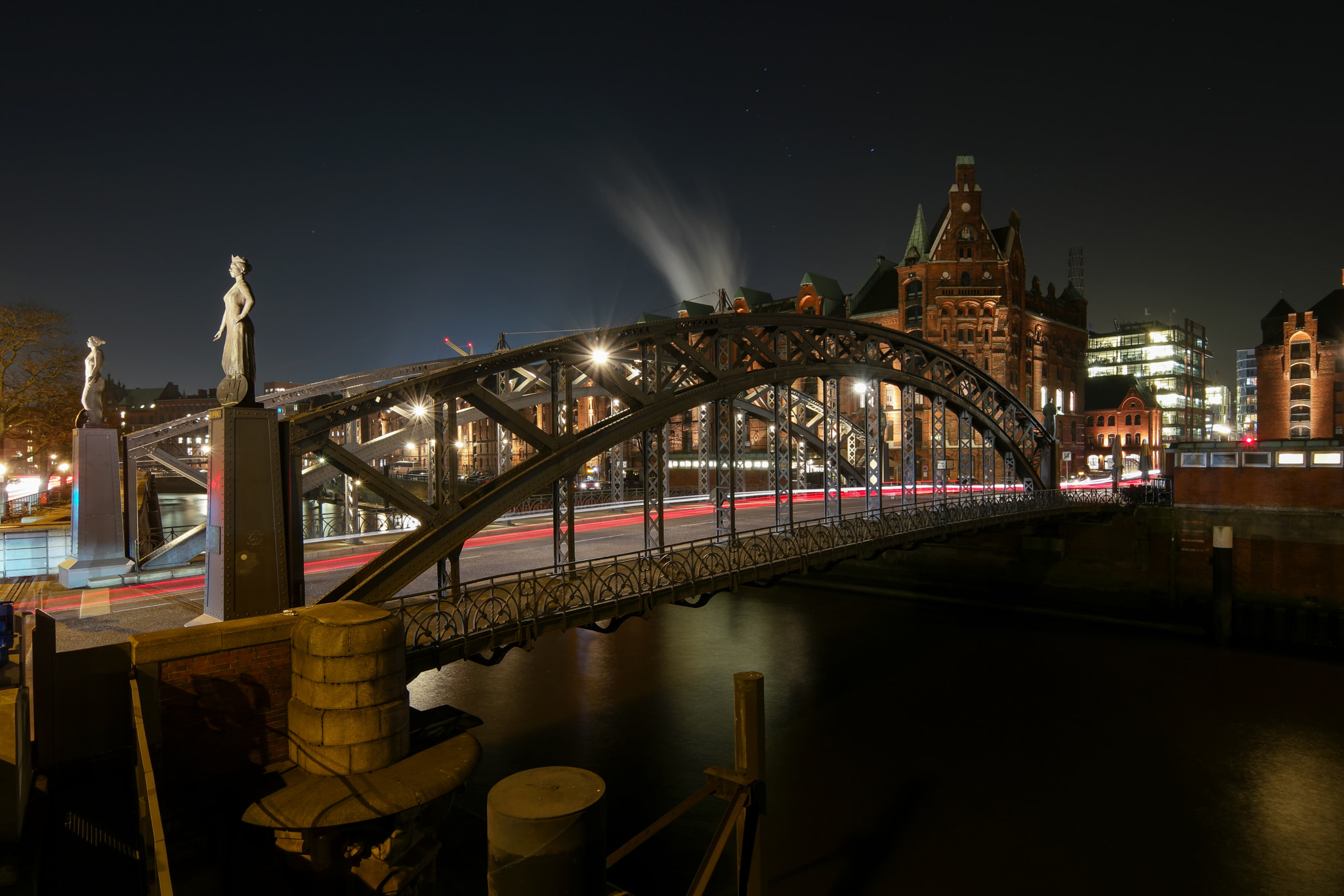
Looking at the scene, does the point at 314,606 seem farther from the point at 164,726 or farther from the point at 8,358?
the point at 8,358

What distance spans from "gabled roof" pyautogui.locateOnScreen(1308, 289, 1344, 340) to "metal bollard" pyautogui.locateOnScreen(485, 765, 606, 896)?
8773cm

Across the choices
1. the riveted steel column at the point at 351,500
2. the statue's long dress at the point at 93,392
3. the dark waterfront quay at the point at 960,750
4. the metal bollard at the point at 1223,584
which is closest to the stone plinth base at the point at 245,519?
the dark waterfront quay at the point at 960,750

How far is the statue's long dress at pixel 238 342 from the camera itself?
33.4 ft

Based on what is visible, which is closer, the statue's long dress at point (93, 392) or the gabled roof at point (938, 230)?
the statue's long dress at point (93, 392)

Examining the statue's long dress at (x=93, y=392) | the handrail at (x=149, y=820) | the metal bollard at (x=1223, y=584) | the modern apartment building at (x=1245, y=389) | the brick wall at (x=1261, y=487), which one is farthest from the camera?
the modern apartment building at (x=1245, y=389)

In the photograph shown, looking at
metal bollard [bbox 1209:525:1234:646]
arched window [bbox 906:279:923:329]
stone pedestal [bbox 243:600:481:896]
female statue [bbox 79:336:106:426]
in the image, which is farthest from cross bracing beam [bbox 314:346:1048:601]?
arched window [bbox 906:279:923:329]

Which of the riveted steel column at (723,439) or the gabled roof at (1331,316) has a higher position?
the gabled roof at (1331,316)

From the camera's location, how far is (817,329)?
24.2 meters

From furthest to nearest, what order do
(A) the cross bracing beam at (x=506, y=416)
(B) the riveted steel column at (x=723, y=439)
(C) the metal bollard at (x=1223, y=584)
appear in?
(C) the metal bollard at (x=1223, y=584)
(B) the riveted steel column at (x=723, y=439)
(A) the cross bracing beam at (x=506, y=416)

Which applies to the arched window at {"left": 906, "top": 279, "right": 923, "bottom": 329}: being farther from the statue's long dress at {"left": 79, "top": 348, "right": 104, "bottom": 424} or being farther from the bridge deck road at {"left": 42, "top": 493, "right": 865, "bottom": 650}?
the statue's long dress at {"left": 79, "top": 348, "right": 104, "bottom": 424}

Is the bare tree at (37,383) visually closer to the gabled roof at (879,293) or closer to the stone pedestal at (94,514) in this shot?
the stone pedestal at (94,514)

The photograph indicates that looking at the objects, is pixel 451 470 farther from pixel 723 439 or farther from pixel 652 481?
pixel 723 439

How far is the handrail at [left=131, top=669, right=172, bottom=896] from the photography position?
15.0 feet

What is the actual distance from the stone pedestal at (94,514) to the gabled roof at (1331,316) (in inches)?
3482
